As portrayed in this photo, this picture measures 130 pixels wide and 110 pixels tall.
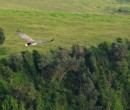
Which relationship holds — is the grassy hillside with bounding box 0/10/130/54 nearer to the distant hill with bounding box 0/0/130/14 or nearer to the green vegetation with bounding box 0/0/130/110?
the green vegetation with bounding box 0/0/130/110

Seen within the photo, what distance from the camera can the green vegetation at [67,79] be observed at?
202 ft

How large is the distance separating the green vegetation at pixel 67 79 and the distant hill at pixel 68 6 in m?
30.6

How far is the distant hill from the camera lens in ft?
330

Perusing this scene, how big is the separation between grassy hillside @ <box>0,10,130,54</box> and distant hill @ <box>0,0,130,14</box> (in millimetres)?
9055

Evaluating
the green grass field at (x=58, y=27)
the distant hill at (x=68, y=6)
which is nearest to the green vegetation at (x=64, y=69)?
the green grass field at (x=58, y=27)

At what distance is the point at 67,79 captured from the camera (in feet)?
223

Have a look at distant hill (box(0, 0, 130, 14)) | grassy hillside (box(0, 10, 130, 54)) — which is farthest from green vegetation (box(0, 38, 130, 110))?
distant hill (box(0, 0, 130, 14))

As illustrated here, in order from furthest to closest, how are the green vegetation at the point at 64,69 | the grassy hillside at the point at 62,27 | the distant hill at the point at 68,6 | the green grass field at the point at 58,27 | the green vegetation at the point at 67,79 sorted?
1. the distant hill at the point at 68,6
2. the grassy hillside at the point at 62,27
3. the green grass field at the point at 58,27
4. the green vegetation at the point at 64,69
5. the green vegetation at the point at 67,79

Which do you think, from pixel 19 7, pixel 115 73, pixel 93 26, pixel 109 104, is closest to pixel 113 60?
pixel 115 73

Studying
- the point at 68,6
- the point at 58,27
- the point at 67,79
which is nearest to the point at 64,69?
the point at 67,79

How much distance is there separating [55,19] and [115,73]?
68.1 feet

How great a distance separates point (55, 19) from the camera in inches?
3474

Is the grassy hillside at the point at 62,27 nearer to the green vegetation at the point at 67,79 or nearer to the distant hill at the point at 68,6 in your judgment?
the green vegetation at the point at 67,79

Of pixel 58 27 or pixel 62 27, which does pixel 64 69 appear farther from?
pixel 62 27
